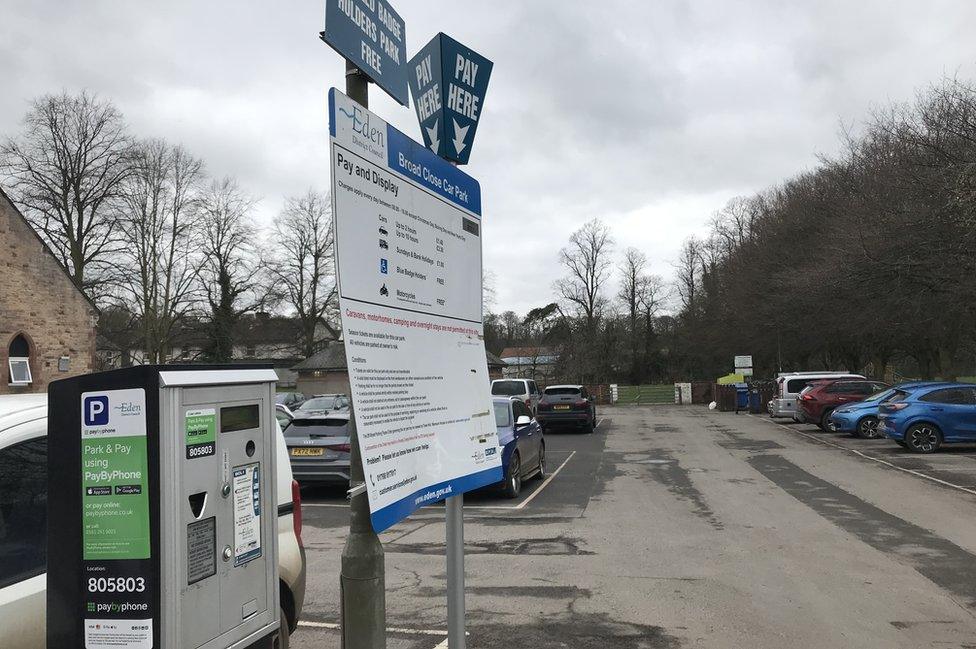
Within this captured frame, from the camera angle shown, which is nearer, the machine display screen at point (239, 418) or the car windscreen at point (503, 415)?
the machine display screen at point (239, 418)

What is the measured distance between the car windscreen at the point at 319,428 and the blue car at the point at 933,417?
13266 millimetres

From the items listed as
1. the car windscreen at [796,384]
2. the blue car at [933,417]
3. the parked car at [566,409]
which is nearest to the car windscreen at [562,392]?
the parked car at [566,409]

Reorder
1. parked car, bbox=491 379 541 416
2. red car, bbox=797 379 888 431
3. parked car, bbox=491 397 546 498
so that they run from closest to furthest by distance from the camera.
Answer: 1. parked car, bbox=491 397 546 498
2. red car, bbox=797 379 888 431
3. parked car, bbox=491 379 541 416

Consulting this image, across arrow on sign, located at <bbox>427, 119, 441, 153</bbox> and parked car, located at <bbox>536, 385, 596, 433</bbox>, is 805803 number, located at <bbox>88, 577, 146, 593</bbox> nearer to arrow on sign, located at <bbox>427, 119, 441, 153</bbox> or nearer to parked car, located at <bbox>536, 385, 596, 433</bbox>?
arrow on sign, located at <bbox>427, 119, 441, 153</bbox>

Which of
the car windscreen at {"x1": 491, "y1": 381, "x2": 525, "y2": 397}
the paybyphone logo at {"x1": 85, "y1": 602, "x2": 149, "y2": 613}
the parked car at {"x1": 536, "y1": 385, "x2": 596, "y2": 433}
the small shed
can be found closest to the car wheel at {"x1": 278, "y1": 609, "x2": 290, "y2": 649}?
the paybyphone logo at {"x1": 85, "y1": 602, "x2": 149, "y2": 613}

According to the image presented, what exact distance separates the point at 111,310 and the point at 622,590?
4008cm

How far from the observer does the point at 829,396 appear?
25.4 meters

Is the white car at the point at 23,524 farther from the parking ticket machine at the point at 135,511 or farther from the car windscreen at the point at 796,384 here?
the car windscreen at the point at 796,384

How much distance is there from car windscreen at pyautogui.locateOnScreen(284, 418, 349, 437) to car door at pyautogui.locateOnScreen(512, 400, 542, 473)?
2.82 m

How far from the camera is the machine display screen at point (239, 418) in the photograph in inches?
116

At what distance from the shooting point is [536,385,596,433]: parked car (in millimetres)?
27359

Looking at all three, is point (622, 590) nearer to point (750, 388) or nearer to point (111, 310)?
point (750, 388)

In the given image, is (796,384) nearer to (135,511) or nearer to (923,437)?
(923,437)

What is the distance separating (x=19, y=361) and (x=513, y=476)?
69.0ft
